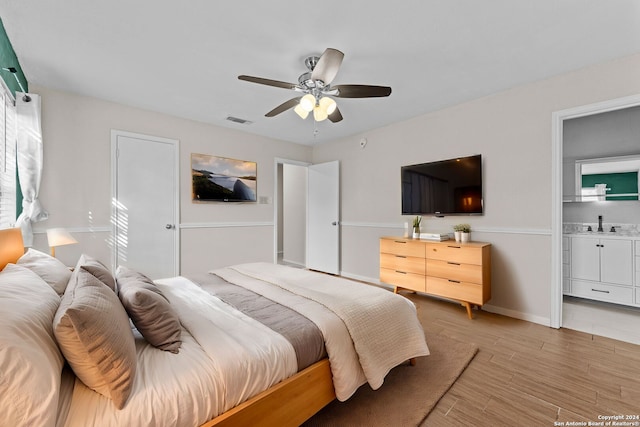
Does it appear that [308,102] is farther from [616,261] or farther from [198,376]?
[616,261]

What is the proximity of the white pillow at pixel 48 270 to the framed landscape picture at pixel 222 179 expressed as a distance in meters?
2.26

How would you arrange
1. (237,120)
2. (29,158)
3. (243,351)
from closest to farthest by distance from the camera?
(243,351), (29,158), (237,120)

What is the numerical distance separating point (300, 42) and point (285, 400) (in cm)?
234

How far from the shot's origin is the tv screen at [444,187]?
330cm

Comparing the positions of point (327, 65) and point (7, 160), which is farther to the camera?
point (7, 160)

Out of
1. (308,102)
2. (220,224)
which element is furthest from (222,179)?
(308,102)

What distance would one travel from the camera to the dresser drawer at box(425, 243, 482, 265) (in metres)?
2.97

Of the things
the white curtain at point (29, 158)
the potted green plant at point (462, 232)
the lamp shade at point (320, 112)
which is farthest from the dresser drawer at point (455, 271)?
the white curtain at point (29, 158)

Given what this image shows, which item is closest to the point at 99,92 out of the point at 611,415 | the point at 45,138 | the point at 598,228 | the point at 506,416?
the point at 45,138

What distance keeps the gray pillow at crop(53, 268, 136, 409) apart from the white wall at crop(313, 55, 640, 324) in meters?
3.38

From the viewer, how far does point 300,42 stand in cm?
217

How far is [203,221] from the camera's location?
4.12 meters

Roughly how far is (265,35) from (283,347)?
211 cm

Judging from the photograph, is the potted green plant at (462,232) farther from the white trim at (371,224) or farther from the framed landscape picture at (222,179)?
the framed landscape picture at (222,179)
